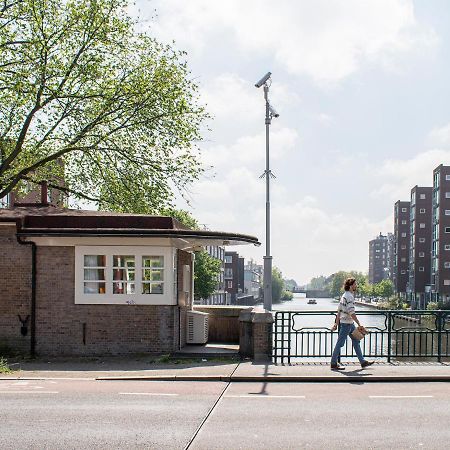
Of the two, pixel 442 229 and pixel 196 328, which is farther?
pixel 442 229

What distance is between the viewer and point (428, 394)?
11.5 metres

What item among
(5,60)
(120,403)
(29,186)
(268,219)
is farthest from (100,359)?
(29,186)

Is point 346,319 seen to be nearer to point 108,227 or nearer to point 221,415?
point 221,415

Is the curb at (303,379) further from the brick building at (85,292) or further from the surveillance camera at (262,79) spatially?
the surveillance camera at (262,79)

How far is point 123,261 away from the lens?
16844 mm

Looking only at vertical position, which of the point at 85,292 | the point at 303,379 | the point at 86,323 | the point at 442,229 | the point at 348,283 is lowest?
the point at 303,379

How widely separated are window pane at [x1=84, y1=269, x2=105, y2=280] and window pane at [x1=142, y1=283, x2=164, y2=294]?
1.06 meters

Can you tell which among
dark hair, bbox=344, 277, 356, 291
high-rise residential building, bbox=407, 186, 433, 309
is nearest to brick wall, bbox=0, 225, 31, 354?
dark hair, bbox=344, 277, 356, 291

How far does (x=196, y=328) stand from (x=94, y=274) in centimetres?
320

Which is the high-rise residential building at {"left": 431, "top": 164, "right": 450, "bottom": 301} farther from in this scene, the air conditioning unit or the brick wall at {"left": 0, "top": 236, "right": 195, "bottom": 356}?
the brick wall at {"left": 0, "top": 236, "right": 195, "bottom": 356}

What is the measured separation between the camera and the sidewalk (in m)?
13.2

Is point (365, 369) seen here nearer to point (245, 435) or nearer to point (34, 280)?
point (245, 435)

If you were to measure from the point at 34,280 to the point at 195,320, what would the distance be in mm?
4320

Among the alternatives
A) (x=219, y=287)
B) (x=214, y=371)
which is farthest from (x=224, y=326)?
(x=219, y=287)
